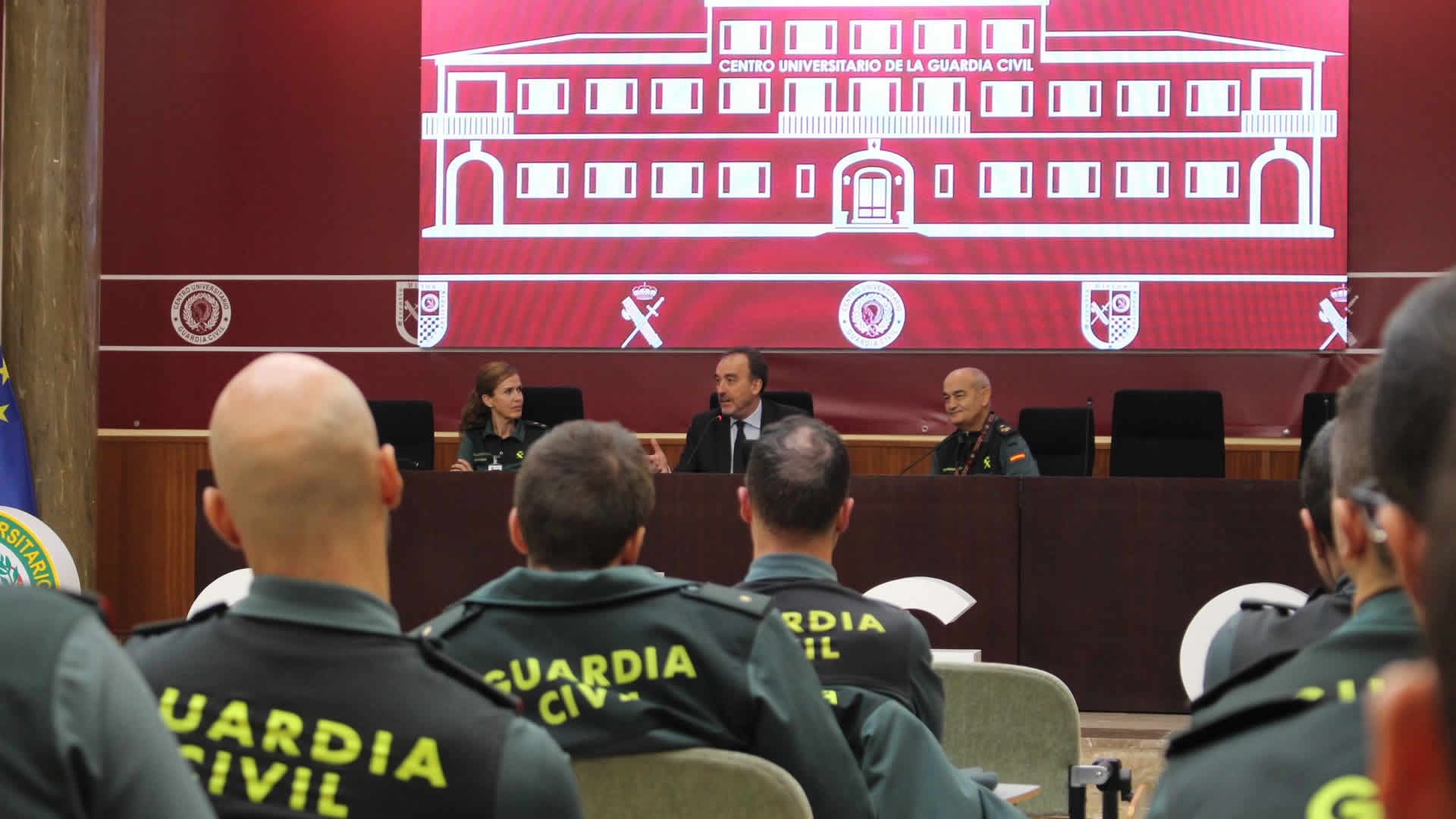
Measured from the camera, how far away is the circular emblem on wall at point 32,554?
5398 millimetres

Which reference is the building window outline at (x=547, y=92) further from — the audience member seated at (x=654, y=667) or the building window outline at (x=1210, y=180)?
the audience member seated at (x=654, y=667)

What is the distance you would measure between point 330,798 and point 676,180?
6.62 meters

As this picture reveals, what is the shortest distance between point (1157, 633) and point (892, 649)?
153 inches

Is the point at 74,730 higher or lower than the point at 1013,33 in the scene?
lower

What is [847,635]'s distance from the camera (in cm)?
213

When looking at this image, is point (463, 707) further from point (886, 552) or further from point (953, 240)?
point (953, 240)

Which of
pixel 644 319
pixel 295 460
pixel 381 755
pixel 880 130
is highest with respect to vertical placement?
pixel 880 130

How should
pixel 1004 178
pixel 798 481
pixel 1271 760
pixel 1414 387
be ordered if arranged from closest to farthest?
pixel 1414 387, pixel 1271 760, pixel 798 481, pixel 1004 178

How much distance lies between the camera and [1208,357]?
757 centimetres

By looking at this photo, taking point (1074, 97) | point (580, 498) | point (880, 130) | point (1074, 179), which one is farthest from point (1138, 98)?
point (580, 498)

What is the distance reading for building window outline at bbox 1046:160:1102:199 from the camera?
7.49 m

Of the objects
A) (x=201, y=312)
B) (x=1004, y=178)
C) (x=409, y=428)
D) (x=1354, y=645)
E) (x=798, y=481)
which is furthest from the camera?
(x=201, y=312)

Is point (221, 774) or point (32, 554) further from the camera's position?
point (32, 554)

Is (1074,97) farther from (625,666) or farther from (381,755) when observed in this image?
(381,755)
